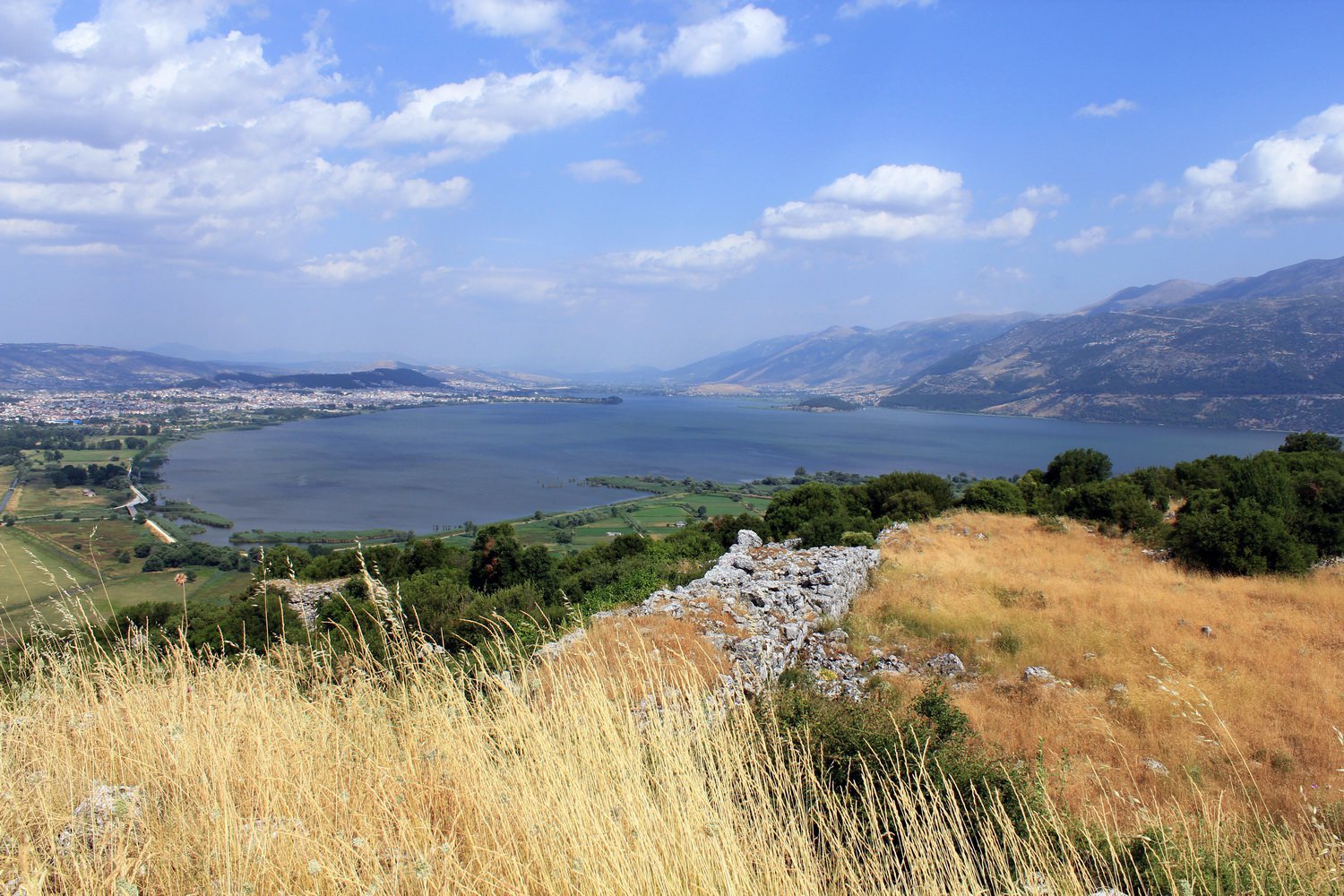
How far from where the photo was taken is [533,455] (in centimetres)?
10500

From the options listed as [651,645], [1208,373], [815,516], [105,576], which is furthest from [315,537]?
[1208,373]

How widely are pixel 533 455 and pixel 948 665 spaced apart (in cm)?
9920

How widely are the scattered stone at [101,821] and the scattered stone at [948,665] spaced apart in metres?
9.52

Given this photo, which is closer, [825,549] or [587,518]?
[825,549]

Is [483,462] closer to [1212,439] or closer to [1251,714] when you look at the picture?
[1251,714]

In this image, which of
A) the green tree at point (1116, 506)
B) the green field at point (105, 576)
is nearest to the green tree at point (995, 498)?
the green tree at point (1116, 506)

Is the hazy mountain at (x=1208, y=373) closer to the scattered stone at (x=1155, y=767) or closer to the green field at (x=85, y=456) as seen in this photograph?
the scattered stone at (x=1155, y=767)

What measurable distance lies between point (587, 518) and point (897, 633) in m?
48.3

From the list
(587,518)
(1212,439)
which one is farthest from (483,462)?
(1212,439)

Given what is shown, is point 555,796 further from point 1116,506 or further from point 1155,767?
point 1116,506

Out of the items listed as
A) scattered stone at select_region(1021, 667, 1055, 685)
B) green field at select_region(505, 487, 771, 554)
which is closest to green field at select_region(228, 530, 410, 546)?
green field at select_region(505, 487, 771, 554)

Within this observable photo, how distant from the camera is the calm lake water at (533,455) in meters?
65.4

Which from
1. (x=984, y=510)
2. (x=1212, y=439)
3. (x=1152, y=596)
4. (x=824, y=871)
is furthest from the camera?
(x=1212, y=439)

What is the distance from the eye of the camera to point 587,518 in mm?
57750
